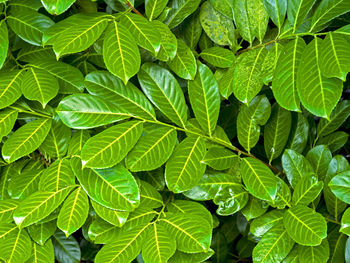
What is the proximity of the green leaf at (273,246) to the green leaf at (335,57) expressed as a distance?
1.44ft

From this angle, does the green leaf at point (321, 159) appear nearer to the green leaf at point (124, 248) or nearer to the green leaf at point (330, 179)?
the green leaf at point (330, 179)

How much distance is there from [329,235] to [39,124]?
2.78 ft

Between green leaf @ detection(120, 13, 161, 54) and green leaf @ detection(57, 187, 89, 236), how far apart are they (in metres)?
0.40

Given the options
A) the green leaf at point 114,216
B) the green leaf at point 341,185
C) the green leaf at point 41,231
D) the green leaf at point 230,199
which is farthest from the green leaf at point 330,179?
the green leaf at point 41,231

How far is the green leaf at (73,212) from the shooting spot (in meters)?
1.09

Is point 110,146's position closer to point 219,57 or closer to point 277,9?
point 219,57

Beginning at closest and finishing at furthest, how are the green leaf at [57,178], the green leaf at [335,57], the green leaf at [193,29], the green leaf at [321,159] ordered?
the green leaf at [335,57], the green leaf at [57,178], the green leaf at [321,159], the green leaf at [193,29]

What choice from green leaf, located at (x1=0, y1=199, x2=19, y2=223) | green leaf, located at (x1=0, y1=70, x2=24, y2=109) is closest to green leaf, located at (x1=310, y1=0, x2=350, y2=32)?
green leaf, located at (x1=0, y1=70, x2=24, y2=109)

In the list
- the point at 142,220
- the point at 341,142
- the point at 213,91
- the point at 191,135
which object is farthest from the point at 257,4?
the point at 142,220

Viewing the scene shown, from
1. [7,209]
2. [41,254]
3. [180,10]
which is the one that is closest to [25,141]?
[7,209]

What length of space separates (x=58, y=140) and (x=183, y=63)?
411 mm

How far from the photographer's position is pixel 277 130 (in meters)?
1.31

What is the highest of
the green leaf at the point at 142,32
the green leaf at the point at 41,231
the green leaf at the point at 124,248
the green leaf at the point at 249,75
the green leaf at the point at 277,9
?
the green leaf at the point at 277,9

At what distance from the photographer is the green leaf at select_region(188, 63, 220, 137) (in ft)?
3.94
